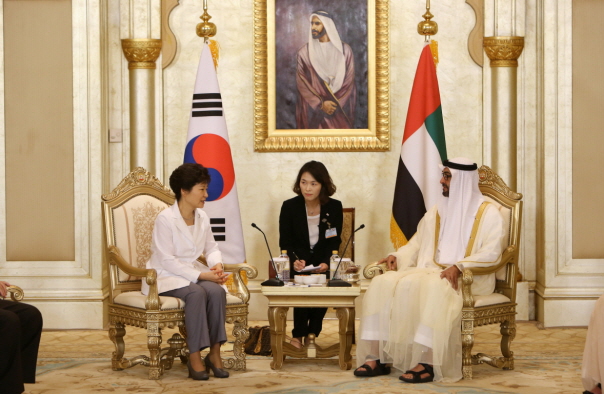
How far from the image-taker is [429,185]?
614cm

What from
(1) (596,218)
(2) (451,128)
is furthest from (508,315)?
(2) (451,128)

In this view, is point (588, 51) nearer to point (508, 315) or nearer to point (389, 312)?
point (508, 315)

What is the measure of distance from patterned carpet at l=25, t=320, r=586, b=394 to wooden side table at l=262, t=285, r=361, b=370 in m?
0.09

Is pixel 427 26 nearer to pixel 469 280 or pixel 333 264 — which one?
pixel 333 264

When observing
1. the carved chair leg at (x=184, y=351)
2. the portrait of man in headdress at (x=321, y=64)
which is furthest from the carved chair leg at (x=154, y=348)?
Result: the portrait of man in headdress at (x=321, y=64)

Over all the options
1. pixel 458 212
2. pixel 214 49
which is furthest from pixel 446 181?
pixel 214 49

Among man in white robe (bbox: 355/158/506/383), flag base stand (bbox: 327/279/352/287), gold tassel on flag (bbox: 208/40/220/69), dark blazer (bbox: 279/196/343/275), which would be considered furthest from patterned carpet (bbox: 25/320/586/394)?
gold tassel on flag (bbox: 208/40/220/69)

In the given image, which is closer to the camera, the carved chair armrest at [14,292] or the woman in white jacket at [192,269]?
the carved chair armrest at [14,292]

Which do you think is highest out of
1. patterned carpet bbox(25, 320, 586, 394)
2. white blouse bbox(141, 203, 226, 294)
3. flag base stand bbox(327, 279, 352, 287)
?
white blouse bbox(141, 203, 226, 294)

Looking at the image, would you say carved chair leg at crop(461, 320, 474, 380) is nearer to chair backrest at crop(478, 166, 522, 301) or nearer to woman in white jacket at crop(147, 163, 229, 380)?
chair backrest at crop(478, 166, 522, 301)

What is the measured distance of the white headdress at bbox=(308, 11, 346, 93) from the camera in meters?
6.79

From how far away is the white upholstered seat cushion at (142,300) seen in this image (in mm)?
4664

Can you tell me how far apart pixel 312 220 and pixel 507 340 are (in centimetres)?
152

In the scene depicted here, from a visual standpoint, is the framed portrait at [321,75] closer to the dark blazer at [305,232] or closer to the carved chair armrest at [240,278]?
the dark blazer at [305,232]
